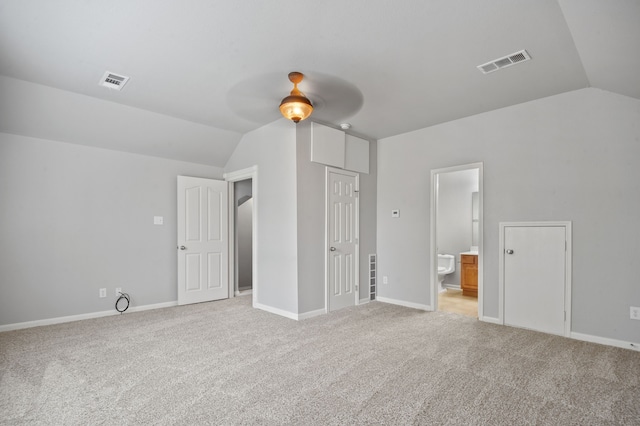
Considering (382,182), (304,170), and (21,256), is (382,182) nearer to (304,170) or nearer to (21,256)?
(304,170)

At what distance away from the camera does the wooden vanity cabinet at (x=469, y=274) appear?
5590mm

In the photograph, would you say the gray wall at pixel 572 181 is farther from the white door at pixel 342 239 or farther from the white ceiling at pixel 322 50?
the white door at pixel 342 239

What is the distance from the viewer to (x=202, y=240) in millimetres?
5223

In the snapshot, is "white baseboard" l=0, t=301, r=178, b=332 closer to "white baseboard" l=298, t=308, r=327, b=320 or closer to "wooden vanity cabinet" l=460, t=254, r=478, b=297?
"white baseboard" l=298, t=308, r=327, b=320

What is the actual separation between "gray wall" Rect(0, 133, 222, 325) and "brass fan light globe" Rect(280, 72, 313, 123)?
2763 mm

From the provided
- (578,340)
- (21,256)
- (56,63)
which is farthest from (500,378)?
(21,256)

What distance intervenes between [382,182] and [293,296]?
230 centimetres

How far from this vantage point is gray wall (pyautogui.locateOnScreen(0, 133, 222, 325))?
3.82 metres

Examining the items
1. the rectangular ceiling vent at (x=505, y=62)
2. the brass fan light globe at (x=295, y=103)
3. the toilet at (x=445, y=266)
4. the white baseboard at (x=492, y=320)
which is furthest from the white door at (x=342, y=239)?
the rectangular ceiling vent at (x=505, y=62)

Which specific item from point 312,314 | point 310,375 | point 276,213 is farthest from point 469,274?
point 310,375

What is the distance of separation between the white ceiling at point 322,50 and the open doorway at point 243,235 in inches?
87.9

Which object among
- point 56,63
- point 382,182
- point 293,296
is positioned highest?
point 56,63

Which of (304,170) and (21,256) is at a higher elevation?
(304,170)

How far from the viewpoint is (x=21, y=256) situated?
3846 mm
